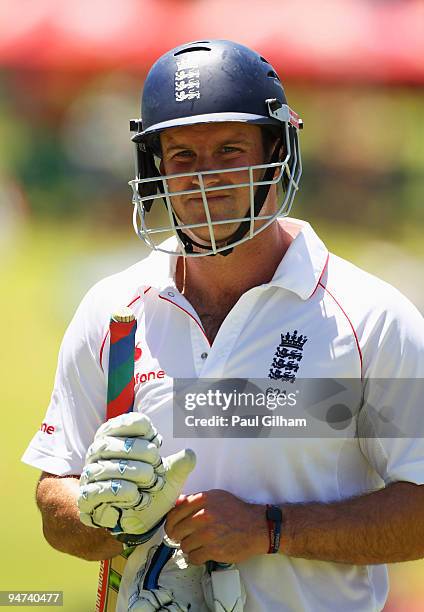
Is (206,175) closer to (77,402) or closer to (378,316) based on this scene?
(378,316)

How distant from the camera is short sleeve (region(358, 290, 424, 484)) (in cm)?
230

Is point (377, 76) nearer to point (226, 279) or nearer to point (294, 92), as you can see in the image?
point (294, 92)

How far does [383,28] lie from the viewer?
378 inches

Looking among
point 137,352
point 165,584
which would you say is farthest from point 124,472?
point 137,352

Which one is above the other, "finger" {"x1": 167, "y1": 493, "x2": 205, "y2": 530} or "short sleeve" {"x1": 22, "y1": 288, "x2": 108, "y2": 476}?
"short sleeve" {"x1": 22, "y1": 288, "x2": 108, "y2": 476}

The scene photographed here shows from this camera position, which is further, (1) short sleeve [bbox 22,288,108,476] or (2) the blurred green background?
(2) the blurred green background

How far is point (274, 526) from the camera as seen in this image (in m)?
2.26

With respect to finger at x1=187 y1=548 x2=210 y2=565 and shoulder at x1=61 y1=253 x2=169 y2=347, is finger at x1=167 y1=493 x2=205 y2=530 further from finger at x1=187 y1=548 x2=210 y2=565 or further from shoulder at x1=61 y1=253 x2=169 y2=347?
shoulder at x1=61 y1=253 x2=169 y2=347

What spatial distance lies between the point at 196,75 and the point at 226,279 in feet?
1.54

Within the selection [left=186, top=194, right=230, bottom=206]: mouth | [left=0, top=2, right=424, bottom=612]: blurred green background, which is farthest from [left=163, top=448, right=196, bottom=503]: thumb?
[left=0, top=2, right=424, bottom=612]: blurred green background

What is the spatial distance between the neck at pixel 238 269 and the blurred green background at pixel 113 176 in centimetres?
500

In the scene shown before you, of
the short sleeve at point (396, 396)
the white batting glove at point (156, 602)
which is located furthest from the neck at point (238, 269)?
the white batting glove at point (156, 602)

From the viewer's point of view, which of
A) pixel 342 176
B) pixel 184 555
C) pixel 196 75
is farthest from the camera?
pixel 342 176

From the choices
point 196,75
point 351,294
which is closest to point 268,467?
point 351,294
